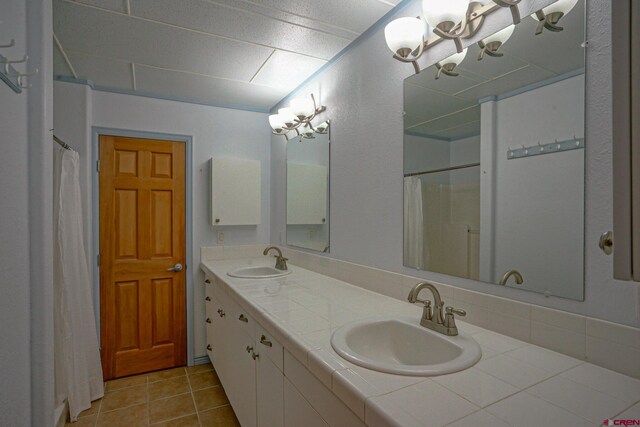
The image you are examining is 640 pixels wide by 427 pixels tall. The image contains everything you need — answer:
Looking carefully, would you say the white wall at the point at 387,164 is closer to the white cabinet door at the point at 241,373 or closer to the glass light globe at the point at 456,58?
the glass light globe at the point at 456,58

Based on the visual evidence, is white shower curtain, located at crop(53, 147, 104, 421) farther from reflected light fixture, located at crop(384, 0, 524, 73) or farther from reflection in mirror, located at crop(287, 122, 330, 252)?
reflected light fixture, located at crop(384, 0, 524, 73)

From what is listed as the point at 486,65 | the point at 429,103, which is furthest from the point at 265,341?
the point at 486,65

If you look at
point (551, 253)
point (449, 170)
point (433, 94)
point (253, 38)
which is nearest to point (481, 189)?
point (449, 170)

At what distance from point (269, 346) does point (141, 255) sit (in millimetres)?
1912

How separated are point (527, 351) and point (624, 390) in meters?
0.24

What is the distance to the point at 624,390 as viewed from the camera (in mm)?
769

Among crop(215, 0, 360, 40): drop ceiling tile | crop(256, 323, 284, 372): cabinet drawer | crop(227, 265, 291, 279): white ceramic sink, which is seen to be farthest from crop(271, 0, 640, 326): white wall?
crop(256, 323, 284, 372): cabinet drawer

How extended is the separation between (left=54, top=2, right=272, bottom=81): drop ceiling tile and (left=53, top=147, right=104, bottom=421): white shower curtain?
713mm

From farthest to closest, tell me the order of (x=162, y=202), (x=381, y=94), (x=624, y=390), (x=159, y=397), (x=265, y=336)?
(x=162, y=202), (x=159, y=397), (x=381, y=94), (x=265, y=336), (x=624, y=390)

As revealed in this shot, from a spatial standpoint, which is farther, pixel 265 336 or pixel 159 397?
pixel 159 397

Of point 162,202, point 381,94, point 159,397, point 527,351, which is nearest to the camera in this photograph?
point 527,351

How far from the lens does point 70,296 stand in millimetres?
2051

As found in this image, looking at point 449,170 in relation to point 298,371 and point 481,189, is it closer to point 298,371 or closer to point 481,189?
point 481,189

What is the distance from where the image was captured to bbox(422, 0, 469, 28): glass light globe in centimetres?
119
